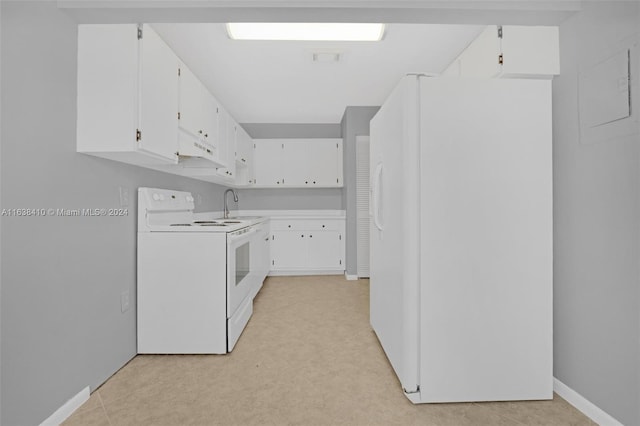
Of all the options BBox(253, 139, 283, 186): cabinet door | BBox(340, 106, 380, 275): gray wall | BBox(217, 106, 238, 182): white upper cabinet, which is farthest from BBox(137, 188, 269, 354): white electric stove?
BBox(253, 139, 283, 186): cabinet door

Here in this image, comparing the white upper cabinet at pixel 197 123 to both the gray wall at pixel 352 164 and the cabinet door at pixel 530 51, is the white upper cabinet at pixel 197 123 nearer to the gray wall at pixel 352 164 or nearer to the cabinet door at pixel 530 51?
the gray wall at pixel 352 164

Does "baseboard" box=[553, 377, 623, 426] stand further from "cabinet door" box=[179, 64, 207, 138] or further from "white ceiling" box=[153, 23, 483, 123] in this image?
"cabinet door" box=[179, 64, 207, 138]

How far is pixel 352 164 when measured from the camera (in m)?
4.42

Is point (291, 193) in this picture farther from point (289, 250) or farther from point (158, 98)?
point (158, 98)

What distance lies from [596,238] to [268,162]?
414cm

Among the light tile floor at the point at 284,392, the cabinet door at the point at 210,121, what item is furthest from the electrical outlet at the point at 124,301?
the cabinet door at the point at 210,121

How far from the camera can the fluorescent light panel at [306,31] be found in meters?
2.27

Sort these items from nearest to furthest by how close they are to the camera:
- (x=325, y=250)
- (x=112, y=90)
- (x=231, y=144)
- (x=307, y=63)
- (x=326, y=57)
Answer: (x=112, y=90)
(x=326, y=57)
(x=307, y=63)
(x=231, y=144)
(x=325, y=250)

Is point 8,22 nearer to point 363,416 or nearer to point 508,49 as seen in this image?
point 363,416

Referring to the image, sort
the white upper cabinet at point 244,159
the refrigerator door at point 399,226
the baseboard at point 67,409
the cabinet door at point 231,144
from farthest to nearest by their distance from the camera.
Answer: the white upper cabinet at point 244,159
the cabinet door at point 231,144
the refrigerator door at point 399,226
the baseboard at point 67,409

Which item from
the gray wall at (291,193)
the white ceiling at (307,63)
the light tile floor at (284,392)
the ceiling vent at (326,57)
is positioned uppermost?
the white ceiling at (307,63)

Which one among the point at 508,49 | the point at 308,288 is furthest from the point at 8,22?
the point at 308,288

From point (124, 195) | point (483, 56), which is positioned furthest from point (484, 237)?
point (124, 195)

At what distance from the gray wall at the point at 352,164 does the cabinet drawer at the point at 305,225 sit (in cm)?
34
